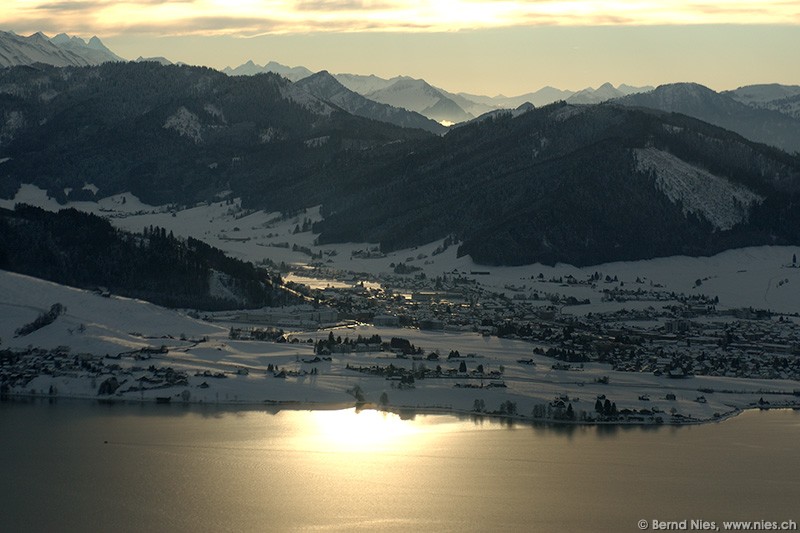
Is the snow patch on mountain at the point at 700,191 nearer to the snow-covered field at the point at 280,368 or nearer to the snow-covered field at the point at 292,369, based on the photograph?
the snow-covered field at the point at 292,369

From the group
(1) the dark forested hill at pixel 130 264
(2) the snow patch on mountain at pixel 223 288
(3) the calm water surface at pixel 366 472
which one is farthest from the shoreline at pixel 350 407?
(2) the snow patch on mountain at pixel 223 288

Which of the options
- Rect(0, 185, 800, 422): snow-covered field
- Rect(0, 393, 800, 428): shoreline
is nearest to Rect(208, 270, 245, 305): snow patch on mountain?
Rect(0, 185, 800, 422): snow-covered field

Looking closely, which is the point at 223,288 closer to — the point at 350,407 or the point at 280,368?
the point at 280,368

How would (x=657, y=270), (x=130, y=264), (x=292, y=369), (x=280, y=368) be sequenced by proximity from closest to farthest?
(x=292, y=369), (x=280, y=368), (x=130, y=264), (x=657, y=270)

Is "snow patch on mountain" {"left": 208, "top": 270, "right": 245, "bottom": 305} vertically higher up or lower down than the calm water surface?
higher up

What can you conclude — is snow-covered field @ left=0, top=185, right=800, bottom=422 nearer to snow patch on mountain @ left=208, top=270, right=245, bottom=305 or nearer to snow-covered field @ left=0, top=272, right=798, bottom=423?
snow-covered field @ left=0, top=272, right=798, bottom=423

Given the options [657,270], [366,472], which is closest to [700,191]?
[657,270]

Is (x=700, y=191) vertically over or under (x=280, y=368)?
over

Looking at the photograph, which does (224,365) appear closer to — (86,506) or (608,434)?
(608,434)
